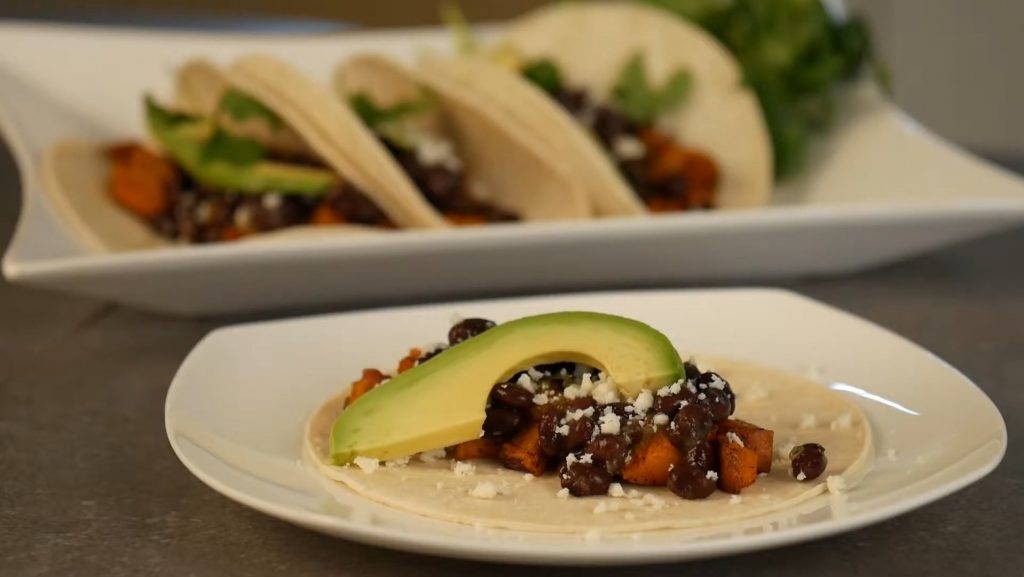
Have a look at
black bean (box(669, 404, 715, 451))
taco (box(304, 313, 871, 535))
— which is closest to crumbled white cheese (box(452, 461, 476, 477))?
taco (box(304, 313, 871, 535))

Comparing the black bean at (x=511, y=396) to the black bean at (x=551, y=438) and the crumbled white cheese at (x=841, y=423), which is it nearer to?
the black bean at (x=551, y=438)

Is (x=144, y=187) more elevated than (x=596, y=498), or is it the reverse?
(x=596, y=498)

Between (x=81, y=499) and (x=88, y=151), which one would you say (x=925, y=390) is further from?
(x=88, y=151)

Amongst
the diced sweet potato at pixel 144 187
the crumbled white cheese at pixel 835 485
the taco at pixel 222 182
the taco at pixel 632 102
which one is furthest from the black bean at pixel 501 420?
the diced sweet potato at pixel 144 187

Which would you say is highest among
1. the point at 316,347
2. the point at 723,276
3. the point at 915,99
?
the point at 316,347

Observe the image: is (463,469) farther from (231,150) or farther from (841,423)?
(231,150)

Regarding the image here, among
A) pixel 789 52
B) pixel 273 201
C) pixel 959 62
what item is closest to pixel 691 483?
pixel 273 201

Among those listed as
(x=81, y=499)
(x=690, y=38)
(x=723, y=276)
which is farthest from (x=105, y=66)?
(x=81, y=499)
